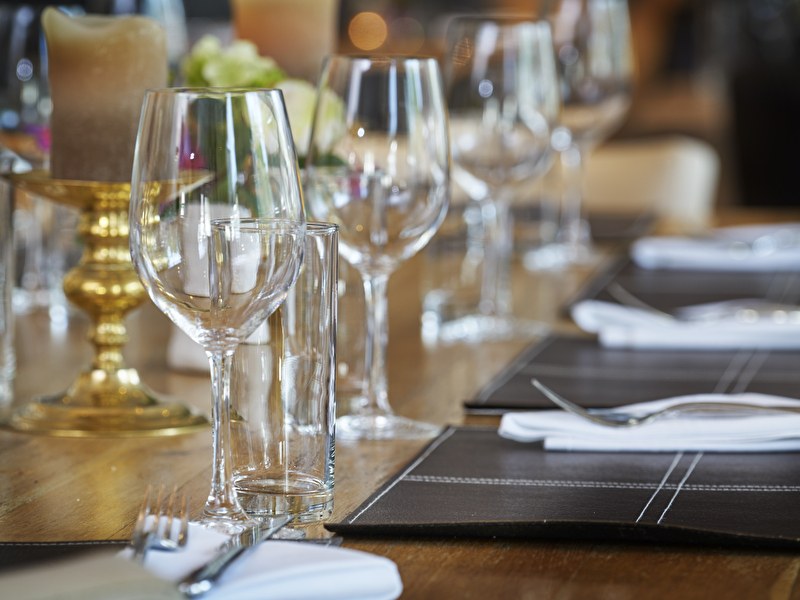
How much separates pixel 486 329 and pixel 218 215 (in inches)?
27.4

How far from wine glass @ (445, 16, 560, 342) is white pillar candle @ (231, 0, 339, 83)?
5.2 inches

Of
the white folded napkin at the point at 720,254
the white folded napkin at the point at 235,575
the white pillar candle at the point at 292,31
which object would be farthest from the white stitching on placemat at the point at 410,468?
the white folded napkin at the point at 720,254

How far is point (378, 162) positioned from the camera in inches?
37.9

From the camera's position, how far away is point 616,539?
0.70 meters

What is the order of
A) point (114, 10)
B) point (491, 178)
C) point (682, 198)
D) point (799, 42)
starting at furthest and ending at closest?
point (799, 42) < point (682, 198) < point (491, 178) < point (114, 10)

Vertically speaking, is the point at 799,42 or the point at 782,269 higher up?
the point at 799,42

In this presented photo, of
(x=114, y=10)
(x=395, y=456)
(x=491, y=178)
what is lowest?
(x=395, y=456)

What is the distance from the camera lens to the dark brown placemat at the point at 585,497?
0.70m

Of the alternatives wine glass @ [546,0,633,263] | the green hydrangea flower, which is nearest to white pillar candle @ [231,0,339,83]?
the green hydrangea flower

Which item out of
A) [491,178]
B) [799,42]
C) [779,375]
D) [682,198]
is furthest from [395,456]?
[799,42]

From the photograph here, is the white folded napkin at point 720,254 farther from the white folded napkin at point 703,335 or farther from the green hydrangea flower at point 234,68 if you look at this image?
the green hydrangea flower at point 234,68

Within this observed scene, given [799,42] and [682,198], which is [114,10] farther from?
[799,42]

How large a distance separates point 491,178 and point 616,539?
0.70m

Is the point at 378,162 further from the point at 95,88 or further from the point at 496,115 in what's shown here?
the point at 496,115
